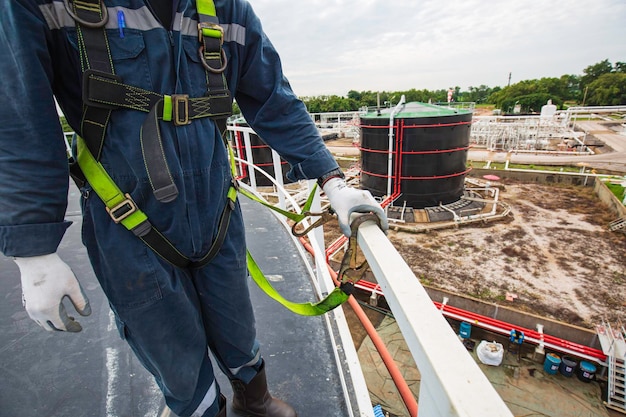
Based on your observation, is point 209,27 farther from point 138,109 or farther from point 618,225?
point 618,225

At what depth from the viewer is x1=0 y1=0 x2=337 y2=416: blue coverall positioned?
826mm

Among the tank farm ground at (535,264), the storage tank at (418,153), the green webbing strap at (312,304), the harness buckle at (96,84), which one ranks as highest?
the harness buckle at (96,84)

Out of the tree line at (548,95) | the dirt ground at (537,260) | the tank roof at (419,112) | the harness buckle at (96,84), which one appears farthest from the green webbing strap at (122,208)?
the tree line at (548,95)

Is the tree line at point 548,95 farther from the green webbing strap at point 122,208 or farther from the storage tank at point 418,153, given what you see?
the green webbing strap at point 122,208

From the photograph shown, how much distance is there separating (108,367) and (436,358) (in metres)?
1.99

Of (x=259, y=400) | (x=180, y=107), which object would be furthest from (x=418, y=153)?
(x=180, y=107)

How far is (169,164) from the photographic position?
103 cm

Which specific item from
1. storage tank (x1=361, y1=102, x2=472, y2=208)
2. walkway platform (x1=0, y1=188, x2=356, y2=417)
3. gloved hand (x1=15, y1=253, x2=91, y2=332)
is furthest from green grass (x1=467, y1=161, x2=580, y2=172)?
gloved hand (x1=15, y1=253, x2=91, y2=332)

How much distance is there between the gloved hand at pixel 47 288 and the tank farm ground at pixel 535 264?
6.87m

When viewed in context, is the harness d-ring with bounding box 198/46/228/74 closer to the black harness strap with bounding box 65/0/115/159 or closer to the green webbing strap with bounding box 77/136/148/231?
the black harness strap with bounding box 65/0/115/159

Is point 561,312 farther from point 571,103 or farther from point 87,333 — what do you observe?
point 571,103

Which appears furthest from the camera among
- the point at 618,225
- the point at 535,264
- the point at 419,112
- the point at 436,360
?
the point at 419,112

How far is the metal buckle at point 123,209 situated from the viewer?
0.98 metres

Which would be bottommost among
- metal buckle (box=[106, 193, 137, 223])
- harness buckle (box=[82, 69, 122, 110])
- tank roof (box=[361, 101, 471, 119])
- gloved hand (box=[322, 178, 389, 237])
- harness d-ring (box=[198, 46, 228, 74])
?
tank roof (box=[361, 101, 471, 119])
